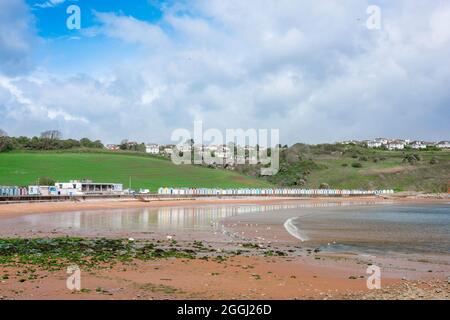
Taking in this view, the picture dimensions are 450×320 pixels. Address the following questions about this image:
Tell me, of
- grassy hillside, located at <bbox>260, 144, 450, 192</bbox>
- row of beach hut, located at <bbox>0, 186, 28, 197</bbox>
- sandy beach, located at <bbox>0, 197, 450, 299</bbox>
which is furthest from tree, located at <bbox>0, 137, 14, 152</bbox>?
sandy beach, located at <bbox>0, 197, 450, 299</bbox>

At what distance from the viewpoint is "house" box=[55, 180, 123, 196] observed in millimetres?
83131

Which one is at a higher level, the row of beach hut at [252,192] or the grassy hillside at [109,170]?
the grassy hillside at [109,170]

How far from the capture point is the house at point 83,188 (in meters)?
83.1

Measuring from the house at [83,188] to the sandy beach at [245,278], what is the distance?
62590 mm

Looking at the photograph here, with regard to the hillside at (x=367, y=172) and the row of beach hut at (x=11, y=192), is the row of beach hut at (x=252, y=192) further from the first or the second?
the row of beach hut at (x=11, y=192)

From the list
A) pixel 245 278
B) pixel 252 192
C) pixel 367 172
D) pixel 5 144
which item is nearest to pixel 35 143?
pixel 5 144

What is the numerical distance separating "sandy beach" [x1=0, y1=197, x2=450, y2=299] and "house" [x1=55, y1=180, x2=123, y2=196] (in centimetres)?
6259

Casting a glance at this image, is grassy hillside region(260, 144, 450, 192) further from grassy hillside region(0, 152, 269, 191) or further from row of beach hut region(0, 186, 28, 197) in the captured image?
row of beach hut region(0, 186, 28, 197)

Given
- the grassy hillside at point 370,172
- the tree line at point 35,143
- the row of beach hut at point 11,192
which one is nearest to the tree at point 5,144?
the tree line at point 35,143

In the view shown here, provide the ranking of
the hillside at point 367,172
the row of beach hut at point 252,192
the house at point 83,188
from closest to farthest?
the house at point 83,188
the row of beach hut at point 252,192
the hillside at point 367,172

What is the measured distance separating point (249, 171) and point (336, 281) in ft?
547
